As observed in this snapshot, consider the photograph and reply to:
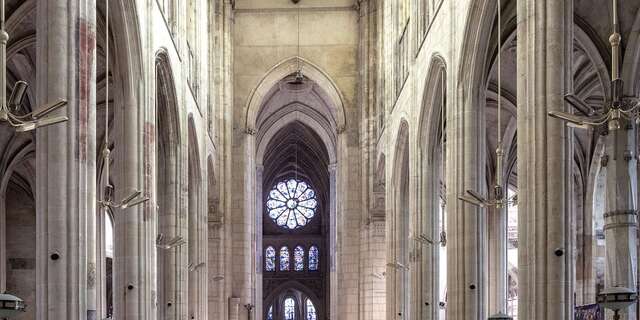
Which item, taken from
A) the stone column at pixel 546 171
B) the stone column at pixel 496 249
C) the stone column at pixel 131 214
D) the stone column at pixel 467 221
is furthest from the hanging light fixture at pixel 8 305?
the stone column at pixel 496 249

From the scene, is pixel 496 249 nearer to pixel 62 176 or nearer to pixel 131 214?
pixel 131 214

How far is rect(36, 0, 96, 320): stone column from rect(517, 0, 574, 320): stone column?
Answer: 838cm

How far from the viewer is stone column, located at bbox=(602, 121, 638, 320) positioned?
24.6 m

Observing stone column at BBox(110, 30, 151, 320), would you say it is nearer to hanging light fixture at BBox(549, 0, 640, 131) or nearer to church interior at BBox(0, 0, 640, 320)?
church interior at BBox(0, 0, 640, 320)

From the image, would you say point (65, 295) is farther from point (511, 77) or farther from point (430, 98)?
point (511, 77)

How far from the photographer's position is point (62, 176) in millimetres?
18016

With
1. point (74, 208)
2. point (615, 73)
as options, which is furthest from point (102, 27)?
point (615, 73)

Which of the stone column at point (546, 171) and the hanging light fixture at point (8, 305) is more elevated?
the stone column at point (546, 171)

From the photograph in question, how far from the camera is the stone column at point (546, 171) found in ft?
→ 58.2

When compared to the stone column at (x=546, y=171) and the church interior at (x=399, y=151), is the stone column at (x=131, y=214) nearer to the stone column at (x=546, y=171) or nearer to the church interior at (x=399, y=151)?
the church interior at (x=399, y=151)

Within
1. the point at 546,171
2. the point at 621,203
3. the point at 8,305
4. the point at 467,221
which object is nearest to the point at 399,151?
the point at 467,221

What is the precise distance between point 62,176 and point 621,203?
48.5 feet

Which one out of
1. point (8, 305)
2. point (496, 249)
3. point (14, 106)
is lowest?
point (8, 305)

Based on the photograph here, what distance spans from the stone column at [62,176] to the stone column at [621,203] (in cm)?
1318
